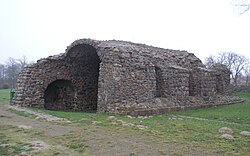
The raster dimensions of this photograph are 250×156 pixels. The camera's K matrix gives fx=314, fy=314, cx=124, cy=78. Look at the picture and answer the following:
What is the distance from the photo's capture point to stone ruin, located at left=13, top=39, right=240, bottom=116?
12.9 m

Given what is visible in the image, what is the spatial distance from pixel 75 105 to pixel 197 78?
6912 millimetres

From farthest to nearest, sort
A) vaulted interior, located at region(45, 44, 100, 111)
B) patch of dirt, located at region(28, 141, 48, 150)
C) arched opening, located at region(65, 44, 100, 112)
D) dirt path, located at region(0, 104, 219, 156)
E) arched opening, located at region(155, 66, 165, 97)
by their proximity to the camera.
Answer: vaulted interior, located at region(45, 44, 100, 111)
arched opening, located at region(65, 44, 100, 112)
arched opening, located at region(155, 66, 165, 97)
patch of dirt, located at region(28, 141, 48, 150)
dirt path, located at region(0, 104, 219, 156)

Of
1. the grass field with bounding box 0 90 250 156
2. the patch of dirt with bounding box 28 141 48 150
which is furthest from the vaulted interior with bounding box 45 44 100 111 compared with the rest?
the patch of dirt with bounding box 28 141 48 150

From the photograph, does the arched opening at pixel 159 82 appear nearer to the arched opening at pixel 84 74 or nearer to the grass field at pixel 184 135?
the arched opening at pixel 84 74

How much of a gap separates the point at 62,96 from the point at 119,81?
6.09 metres

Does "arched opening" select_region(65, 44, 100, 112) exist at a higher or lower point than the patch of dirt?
higher

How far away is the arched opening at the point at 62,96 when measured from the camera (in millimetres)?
17422

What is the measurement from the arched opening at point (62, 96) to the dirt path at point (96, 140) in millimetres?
7683

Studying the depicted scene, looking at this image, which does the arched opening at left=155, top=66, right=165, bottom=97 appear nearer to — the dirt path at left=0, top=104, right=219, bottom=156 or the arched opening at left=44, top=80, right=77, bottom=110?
the arched opening at left=44, top=80, right=77, bottom=110

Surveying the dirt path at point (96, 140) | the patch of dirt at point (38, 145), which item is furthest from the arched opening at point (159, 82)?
the patch of dirt at point (38, 145)

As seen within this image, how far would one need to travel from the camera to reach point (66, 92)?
58.5 feet

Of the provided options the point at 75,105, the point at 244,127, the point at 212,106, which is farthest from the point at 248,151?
the point at 75,105

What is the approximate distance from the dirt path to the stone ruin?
3.70 metres

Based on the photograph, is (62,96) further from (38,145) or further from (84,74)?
(38,145)
